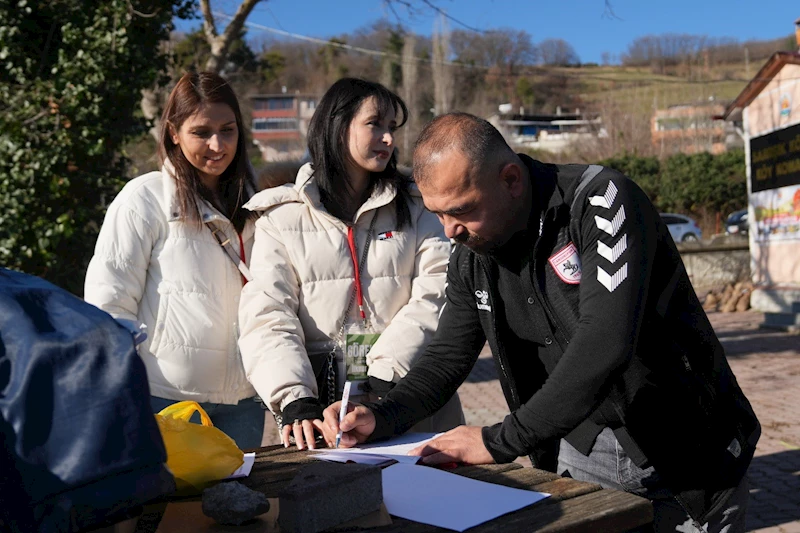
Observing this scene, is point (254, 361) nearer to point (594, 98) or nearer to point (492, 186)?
point (492, 186)

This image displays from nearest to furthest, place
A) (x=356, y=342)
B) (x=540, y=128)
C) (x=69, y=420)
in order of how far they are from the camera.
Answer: (x=69, y=420) → (x=356, y=342) → (x=540, y=128)

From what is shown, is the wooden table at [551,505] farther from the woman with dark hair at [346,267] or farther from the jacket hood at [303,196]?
the jacket hood at [303,196]

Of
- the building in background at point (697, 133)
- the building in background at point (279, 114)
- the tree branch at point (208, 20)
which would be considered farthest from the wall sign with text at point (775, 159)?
the building in background at point (279, 114)

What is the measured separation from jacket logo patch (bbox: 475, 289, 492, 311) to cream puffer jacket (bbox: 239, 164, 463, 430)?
54cm

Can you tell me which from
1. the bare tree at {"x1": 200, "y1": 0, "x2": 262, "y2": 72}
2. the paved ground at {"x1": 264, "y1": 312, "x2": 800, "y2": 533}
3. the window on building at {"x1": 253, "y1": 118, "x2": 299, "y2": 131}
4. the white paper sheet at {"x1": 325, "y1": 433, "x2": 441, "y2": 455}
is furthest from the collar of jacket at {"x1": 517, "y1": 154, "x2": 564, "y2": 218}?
the window on building at {"x1": 253, "y1": 118, "x2": 299, "y2": 131}

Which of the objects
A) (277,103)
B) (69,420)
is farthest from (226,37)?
(277,103)

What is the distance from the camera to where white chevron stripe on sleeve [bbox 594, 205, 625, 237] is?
2.12 metres

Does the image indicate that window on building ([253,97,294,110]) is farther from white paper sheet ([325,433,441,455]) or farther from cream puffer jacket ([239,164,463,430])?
white paper sheet ([325,433,441,455])

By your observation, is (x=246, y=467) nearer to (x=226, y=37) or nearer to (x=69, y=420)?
(x=69, y=420)

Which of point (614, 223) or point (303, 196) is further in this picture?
point (303, 196)

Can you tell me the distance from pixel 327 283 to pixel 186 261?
629 millimetres

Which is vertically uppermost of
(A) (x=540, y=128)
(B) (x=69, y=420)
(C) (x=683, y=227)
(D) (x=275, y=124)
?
(D) (x=275, y=124)

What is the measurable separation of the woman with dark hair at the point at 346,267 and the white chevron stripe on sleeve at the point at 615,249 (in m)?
1.01

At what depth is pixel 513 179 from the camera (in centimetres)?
229
